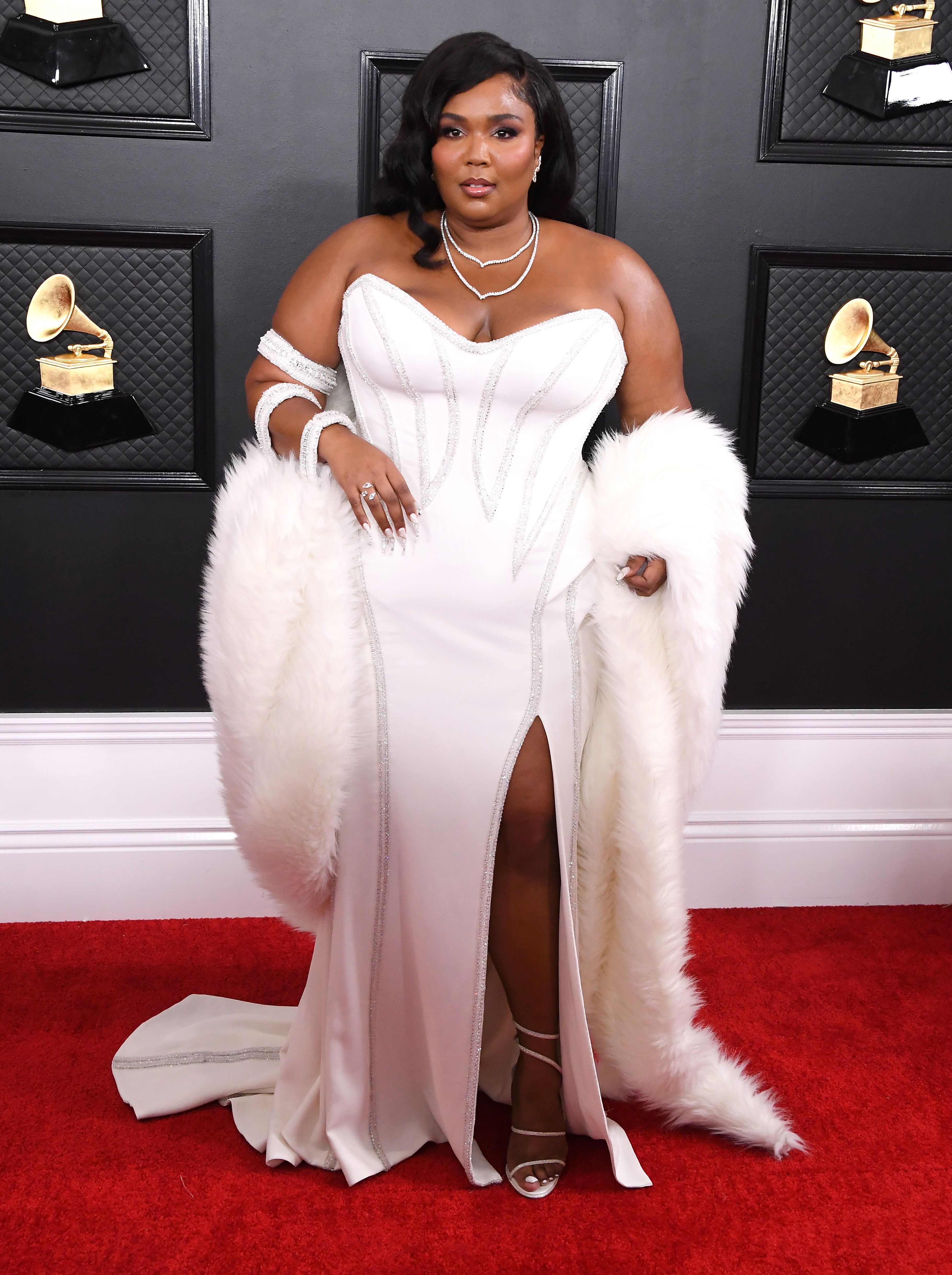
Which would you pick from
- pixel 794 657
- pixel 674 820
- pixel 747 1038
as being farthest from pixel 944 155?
pixel 747 1038

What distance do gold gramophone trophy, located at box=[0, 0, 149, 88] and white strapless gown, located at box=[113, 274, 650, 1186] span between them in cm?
97

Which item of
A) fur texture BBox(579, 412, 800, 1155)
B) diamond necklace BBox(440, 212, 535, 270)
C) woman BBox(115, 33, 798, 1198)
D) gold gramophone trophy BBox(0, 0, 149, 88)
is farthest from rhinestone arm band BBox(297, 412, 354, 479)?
gold gramophone trophy BBox(0, 0, 149, 88)

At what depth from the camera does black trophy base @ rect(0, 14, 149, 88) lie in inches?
97.2

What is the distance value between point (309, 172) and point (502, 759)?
142cm

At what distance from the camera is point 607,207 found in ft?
8.71

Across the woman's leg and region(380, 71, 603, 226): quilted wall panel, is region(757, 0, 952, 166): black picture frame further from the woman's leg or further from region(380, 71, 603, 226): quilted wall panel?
the woman's leg

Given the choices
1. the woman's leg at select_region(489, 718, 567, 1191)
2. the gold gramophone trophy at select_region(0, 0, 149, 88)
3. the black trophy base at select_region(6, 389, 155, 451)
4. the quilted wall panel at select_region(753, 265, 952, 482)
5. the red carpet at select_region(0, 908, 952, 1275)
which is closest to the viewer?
the red carpet at select_region(0, 908, 952, 1275)

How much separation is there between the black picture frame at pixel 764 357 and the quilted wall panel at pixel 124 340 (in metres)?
1.28

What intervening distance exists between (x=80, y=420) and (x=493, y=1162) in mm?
1780

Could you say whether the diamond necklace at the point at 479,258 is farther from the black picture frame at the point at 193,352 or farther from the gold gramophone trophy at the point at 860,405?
the gold gramophone trophy at the point at 860,405

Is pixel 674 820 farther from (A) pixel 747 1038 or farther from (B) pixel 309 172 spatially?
(B) pixel 309 172

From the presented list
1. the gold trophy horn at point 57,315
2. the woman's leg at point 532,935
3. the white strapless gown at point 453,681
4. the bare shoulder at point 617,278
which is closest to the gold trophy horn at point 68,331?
the gold trophy horn at point 57,315

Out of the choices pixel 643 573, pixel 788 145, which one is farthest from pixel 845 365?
pixel 643 573

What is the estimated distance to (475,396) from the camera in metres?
1.99
